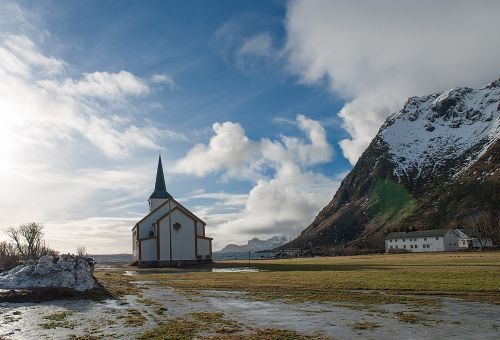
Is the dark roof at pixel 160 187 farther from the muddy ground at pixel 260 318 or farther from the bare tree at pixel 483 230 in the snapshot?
the bare tree at pixel 483 230

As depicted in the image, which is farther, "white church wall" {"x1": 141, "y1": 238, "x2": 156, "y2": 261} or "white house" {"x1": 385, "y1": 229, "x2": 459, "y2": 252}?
"white house" {"x1": 385, "y1": 229, "x2": 459, "y2": 252}

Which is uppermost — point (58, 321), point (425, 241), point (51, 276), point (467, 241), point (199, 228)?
point (199, 228)

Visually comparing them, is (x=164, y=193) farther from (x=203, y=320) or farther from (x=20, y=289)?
(x=203, y=320)

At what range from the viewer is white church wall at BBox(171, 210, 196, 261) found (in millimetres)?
84938

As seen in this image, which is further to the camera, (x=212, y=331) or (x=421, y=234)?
(x=421, y=234)

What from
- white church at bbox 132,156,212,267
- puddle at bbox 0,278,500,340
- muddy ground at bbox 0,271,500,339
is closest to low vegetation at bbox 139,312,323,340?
muddy ground at bbox 0,271,500,339

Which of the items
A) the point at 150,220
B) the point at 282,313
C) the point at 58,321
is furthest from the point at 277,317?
the point at 150,220

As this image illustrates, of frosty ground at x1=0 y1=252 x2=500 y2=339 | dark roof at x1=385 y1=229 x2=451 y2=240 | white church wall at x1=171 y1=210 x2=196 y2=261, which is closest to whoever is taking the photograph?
frosty ground at x1=0 y1=252 x2=500 y2=339

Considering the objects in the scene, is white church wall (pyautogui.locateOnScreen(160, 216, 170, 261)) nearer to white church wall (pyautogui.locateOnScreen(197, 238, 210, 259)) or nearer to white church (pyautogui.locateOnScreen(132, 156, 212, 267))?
white church (pyautogui.locateOnScreen(132, 156, 212, 267))

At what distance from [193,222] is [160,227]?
622 cm

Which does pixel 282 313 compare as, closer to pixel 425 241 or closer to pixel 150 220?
pixel 150 220

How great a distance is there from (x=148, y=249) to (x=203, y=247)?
33.6 feet

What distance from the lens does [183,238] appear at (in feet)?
282

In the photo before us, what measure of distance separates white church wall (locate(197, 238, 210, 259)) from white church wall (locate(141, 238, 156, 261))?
8.32m
